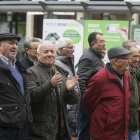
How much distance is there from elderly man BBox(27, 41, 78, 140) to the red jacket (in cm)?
32

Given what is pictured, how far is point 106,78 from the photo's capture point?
508cm

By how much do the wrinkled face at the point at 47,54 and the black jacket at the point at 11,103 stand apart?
742 millimetres

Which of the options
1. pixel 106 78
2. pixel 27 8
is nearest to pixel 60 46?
pixel 106 78

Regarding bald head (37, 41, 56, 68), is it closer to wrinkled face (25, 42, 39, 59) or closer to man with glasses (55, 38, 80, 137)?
man with glasses (55, 38, 80, 137)

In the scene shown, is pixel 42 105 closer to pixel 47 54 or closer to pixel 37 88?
pixel 37 88

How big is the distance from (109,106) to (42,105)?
0.86 metres

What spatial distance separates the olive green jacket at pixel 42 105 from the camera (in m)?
4.75

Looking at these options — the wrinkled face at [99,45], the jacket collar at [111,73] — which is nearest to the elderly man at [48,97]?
the jacket collar at [111,73]

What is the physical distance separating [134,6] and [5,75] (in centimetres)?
658

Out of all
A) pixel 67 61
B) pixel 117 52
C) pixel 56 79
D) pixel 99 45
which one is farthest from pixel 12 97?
pixel 99 45

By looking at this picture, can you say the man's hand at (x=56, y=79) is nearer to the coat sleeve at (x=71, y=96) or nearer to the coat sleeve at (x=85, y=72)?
the coat sleeve at (x=71, y=96)

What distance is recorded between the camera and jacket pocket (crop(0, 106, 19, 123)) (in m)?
4.26

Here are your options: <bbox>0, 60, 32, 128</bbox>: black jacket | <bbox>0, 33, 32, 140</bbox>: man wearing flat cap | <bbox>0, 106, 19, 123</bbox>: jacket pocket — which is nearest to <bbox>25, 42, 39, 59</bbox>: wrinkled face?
<bbox>0, 33, 32, 140</bbox>: man wearing flat cap

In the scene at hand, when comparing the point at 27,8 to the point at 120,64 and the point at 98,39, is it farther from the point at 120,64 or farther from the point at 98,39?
the point at 120,64
